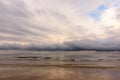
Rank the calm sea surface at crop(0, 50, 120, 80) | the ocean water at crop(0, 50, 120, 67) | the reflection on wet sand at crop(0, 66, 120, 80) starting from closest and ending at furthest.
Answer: the reflection on wet sand at crop(0, 66, 120, 80) < the calm sea surface at crop(0, 50, 120, 80) < the ocean water at crop(0, 50, 120, 67)

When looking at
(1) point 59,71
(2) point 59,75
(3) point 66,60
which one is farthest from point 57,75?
(3) point 66,60

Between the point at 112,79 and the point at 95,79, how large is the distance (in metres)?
1.72

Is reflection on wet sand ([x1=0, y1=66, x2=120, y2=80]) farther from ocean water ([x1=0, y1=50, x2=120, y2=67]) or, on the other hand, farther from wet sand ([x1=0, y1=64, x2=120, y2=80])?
ocean water ([x1=0, y1=50, x2=120, y2=67])

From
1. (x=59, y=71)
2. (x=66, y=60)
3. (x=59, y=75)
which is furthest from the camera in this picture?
(x=66, y=60)

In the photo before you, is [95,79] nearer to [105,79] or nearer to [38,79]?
[105,79]

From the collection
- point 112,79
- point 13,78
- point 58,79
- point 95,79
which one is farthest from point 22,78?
point 112,79

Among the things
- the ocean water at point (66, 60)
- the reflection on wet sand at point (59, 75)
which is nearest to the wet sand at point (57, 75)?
the reflection on wet sand at point (59, 75)

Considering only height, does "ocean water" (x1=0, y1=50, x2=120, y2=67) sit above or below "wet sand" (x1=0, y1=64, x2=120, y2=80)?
above

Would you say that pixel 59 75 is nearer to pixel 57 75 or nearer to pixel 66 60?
pixel 57 75

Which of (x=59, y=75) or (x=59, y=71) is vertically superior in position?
(x=59, y=71)

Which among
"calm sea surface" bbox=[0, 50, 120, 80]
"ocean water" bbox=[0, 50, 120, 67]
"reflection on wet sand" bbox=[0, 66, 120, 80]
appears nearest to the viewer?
"reflection on wet sand" bbox=[0, 66, 120, 80]

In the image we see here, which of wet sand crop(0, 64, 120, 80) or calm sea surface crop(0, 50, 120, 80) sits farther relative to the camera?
calm sea surface crop(0, 50, 120, 80)

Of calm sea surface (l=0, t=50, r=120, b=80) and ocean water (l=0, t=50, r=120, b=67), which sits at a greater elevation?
ocean water (l=0, t=50, r=120, b=67)


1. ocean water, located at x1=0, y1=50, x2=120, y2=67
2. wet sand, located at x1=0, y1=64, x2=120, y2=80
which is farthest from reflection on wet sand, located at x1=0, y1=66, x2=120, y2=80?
ocean water, located at x1=0, y1=50, x2=120, y2=67
